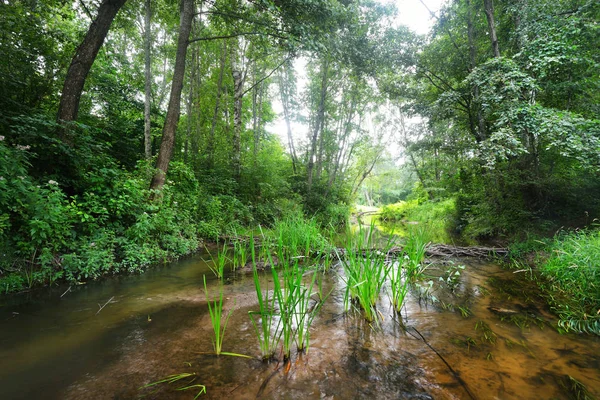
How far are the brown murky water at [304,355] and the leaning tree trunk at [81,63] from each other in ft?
11.8

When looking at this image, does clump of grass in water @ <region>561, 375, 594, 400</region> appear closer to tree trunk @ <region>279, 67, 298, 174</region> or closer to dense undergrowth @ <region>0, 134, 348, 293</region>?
dense undergrowth @ <region>0, 134, 348, 293</region>

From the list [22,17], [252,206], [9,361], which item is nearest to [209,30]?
[22,17]

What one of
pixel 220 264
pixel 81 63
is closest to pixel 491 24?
pixel 220 264

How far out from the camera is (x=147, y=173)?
5.33m

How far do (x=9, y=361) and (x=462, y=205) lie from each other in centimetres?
1190

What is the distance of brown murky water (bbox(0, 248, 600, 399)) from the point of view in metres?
1.52

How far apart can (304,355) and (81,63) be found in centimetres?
649

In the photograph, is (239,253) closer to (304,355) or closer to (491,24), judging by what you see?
(304,355)

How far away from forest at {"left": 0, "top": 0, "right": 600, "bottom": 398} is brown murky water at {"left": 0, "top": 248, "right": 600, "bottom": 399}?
0.82 feet

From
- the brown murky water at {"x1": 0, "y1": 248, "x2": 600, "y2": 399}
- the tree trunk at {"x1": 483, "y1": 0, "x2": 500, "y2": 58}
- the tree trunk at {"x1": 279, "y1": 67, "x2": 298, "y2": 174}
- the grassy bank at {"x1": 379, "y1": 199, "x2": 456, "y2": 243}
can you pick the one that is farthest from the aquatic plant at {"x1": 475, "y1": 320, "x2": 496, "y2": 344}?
the tree trunk at {"x1": 279, "y1": 67, "x2": 298, "y2": 174}

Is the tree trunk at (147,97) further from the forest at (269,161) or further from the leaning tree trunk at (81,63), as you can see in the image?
the leaning tree trunk at (81,63)

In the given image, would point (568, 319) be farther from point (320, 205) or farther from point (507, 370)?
point (320, 205)

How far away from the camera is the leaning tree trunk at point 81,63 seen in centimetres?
455

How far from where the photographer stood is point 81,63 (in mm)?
4660
